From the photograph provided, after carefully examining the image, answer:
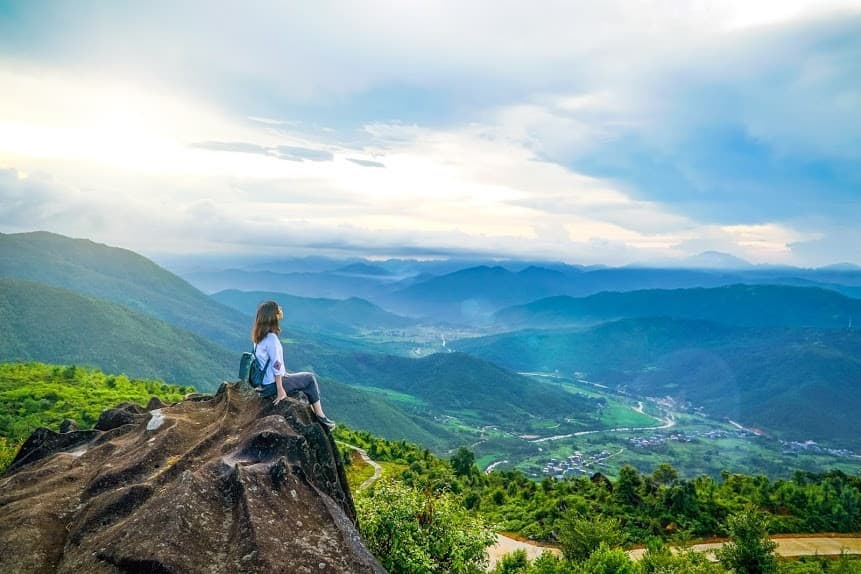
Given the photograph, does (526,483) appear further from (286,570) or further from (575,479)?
(286,570)

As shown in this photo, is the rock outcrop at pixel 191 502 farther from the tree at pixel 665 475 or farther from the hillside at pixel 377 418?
the hillside at pixel 377 418

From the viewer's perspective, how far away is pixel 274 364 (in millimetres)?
13672

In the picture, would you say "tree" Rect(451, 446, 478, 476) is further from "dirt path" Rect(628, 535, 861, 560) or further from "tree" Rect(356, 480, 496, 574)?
"tree" Rect(356, 480, 496, 574)

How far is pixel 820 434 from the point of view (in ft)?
625

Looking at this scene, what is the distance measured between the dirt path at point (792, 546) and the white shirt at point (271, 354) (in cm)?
1681

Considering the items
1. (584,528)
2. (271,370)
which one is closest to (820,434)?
(584,528)

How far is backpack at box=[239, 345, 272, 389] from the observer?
13.9 metres

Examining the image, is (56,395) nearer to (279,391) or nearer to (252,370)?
(252,370)

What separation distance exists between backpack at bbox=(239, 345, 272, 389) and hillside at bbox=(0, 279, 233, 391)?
135401 mm

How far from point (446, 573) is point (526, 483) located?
92.9 feet

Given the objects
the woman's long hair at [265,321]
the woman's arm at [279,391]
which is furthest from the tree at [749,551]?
the woman's long hair at [265,321]

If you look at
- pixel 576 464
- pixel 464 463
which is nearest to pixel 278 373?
pixel 464 463

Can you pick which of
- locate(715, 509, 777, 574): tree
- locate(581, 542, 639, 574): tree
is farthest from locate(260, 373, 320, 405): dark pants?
locate(715, 509, 777, 574): tree

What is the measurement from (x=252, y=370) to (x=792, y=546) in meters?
28.3
